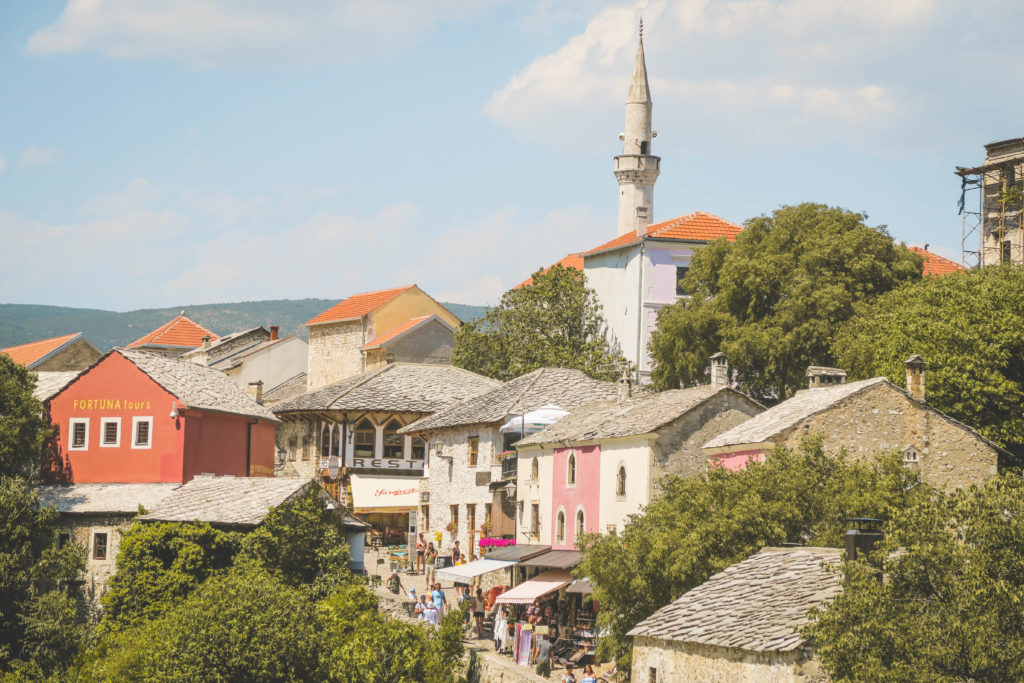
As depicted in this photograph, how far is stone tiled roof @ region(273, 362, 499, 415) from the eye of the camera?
65.1 metres


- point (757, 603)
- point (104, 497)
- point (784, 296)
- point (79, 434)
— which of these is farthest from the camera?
point (784, 296)

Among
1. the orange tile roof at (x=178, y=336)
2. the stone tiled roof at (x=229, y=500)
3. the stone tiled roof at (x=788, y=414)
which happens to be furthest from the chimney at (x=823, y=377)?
the orange tile roof at (x=178, y=336)

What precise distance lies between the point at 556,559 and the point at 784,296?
1624 centimetres

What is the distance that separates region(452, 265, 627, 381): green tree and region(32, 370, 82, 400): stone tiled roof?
2367 centimetres

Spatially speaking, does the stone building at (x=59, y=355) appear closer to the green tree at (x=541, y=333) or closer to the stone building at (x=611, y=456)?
the green tree at (x=541, y=333)

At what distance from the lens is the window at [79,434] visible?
Answer: 49.7m

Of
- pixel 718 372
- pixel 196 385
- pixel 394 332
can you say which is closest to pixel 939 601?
pixel 718 372

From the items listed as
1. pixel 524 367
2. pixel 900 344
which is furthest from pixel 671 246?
pixel 900 344

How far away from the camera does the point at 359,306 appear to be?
286 ft

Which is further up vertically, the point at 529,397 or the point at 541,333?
the point at 541,333

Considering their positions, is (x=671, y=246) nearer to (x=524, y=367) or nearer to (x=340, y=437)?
(x=524, y=367)

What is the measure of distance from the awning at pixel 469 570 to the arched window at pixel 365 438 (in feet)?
67.9

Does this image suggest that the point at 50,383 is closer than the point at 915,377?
No

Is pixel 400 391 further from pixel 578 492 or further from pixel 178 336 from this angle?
pixel 178 336
